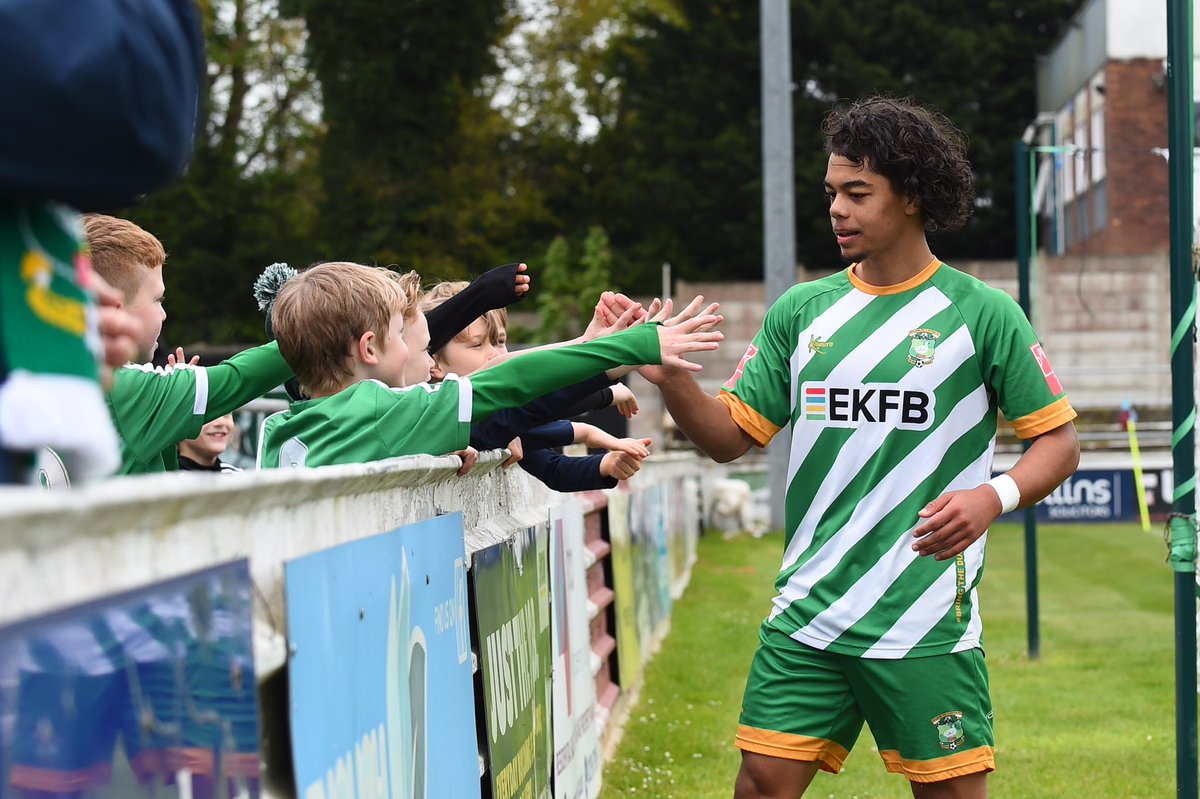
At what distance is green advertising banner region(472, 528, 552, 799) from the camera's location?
4.04m

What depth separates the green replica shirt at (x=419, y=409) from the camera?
3744 mm

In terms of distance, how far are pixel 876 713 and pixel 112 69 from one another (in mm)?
2791

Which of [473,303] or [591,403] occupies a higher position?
[473,303]

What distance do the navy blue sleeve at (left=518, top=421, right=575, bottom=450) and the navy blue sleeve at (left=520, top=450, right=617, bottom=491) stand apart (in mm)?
138

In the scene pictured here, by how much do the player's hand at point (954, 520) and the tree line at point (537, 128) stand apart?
32537mm

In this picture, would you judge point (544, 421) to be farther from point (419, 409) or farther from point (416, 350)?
point (419, 409)

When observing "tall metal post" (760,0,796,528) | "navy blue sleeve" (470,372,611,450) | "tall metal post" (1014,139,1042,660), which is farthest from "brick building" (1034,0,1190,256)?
"navy blue sleeve" (470,372,611,450)

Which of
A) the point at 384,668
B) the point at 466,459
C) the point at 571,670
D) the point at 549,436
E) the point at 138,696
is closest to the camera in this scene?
the point at 138,696

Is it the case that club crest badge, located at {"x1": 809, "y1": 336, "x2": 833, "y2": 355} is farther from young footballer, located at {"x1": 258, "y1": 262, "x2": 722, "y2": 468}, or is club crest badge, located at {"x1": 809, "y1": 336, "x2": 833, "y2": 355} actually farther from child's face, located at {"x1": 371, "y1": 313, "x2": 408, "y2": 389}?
child's face, located at {"x1": 371, "y1": 313, "x2": 408, "y2": 389}

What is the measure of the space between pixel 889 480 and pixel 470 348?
197 centimetres

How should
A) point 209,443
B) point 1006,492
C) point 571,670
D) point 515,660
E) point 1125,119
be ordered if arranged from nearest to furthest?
point 1006,492 < point 515,660 < point 209,443 < point 571,670 < point 1125,119

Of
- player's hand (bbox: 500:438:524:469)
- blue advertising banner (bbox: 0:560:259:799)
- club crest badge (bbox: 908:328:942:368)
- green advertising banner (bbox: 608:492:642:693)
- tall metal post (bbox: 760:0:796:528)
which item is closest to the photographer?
blue advertising banner (bbox: 0:560:259:799)

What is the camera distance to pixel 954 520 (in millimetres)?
3832

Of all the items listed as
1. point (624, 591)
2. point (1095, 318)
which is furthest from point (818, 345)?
point (1095, 318)
